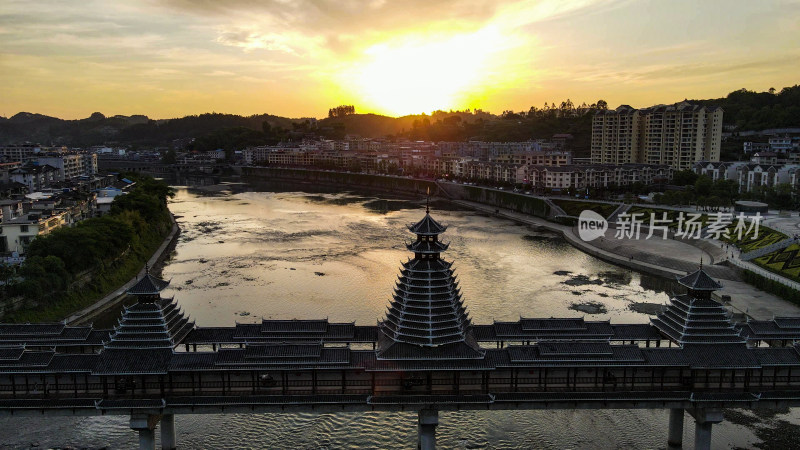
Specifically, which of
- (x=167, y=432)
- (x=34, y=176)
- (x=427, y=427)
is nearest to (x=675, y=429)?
(x=427, y=427)

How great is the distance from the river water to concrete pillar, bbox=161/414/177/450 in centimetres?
88

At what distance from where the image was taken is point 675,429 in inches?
866

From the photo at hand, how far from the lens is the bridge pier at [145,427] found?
65.9 feet

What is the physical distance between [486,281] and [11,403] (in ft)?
107

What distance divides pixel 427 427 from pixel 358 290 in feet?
75.2

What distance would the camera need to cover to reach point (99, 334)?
950 inches

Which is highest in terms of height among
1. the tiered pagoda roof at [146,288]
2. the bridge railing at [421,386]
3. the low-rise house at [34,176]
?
the low-rise house at [34,176]

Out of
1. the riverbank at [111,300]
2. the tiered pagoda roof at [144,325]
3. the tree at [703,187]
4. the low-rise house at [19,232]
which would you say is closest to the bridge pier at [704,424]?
the tiered pagoda roof at [144,325]

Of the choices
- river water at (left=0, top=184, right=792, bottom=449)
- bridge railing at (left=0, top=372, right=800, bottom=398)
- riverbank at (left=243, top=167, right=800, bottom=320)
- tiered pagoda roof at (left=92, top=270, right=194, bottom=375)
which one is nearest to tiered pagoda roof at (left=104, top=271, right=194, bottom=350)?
tiered pagoda roof at (left=92, top=270, right=194, bottom=375)

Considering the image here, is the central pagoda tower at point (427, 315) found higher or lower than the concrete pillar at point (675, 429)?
higher

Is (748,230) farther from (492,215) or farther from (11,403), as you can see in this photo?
(11,403)

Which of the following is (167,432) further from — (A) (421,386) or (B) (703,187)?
(B) (703,187)

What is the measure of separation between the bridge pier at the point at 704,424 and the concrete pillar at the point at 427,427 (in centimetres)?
964

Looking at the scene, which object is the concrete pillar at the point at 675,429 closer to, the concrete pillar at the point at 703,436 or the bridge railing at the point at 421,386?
the concrete pillar at the point at 703,436
